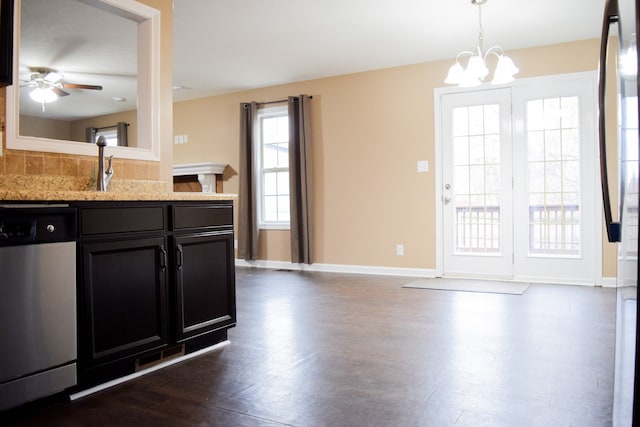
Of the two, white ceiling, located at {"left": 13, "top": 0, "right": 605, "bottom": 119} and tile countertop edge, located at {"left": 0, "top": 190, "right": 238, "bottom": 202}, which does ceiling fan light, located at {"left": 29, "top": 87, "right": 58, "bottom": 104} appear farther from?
tile countertop edge, located at {"left": 0, "top": 190, "right": 238, "bottom": 202}

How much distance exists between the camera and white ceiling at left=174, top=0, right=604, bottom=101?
3879 mm

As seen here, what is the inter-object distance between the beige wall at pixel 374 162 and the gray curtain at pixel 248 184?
18 cm

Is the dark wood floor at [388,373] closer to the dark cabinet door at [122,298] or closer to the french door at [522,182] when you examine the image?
the dark cabinet door at [122,298]

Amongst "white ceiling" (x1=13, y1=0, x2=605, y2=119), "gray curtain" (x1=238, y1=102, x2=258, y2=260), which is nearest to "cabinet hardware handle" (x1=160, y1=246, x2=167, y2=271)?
"white ceiling" (x1=13, y1=0, x2=605, y2=119)

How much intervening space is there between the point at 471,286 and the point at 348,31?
2581 millimetres

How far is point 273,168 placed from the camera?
6414 mm

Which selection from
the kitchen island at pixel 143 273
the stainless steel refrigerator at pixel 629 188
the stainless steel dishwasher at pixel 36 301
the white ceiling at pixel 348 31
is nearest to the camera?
the stainless steel refrigerator at pixel 629 188

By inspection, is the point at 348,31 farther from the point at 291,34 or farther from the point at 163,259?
the point at 163,259

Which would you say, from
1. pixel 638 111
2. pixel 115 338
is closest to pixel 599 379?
pixel 638 111

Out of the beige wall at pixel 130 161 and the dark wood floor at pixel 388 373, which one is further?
the beige wall at pixel 130 161

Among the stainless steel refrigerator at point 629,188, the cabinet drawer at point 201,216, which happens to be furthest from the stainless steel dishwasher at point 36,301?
the stainless steel refrigerator at point 629,188

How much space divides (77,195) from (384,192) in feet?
13.2

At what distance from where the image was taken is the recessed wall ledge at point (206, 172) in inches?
260

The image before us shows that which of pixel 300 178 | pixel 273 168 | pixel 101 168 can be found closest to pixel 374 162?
pixel 300 178
